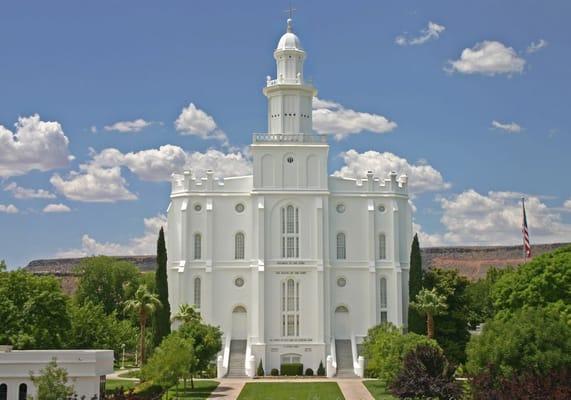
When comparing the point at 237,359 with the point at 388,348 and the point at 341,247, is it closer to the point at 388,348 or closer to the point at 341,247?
the point at 341,247

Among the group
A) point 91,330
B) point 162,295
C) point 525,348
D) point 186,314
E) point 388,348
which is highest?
point 162,295

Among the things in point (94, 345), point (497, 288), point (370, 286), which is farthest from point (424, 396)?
point (94, 345)

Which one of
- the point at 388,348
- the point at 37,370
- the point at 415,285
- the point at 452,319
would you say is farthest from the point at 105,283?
the point at 37,370

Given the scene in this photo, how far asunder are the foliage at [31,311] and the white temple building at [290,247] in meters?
16.4

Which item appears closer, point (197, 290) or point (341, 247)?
point (197, 290)

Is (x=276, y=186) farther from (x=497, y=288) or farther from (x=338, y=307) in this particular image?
(x=497, y=288)

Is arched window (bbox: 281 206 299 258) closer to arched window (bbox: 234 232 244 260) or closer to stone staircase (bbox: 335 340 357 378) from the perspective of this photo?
arched window (bbox: 234 232 244 260)

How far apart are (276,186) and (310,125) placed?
590 cm

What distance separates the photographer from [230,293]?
217 feet

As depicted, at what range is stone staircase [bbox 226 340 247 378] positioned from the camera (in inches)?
2438

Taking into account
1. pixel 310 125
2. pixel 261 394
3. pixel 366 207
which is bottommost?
pixel 261 394

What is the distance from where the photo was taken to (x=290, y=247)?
65.8m

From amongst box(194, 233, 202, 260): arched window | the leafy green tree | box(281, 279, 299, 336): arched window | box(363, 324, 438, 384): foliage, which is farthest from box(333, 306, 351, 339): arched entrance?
the leafy green tree

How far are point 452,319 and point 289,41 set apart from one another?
24239mm
